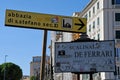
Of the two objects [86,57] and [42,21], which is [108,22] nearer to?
[86,57]

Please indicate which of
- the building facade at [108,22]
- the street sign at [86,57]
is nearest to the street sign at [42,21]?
the street sign at [86,57]

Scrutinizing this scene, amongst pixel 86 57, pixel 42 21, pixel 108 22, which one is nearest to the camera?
pixel 42 21

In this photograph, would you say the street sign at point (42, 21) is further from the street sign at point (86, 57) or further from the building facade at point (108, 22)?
the building facade at point (108, 22)

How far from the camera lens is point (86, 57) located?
71.3 ft

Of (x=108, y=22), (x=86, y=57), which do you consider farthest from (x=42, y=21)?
(x=108, y=22)

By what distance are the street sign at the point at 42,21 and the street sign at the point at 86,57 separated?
7.81ft

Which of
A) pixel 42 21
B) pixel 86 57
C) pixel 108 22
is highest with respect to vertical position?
pixel 108 22

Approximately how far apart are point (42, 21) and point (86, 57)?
13.2 ft

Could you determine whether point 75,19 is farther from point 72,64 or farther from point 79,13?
point 79,13

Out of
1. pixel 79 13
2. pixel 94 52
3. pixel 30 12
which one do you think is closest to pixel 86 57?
pixel 94 52

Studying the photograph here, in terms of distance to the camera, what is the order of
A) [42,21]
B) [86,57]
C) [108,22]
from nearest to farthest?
[42,21] → [86,57] → [108,22]

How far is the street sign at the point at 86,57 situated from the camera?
2164 centimetres

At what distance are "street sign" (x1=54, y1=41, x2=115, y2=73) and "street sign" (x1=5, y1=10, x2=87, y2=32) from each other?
2380 mm

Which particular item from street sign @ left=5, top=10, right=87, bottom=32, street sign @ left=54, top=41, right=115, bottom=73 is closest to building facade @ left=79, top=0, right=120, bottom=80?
street sign @ left=54, top=41, right=115, bottom=73
